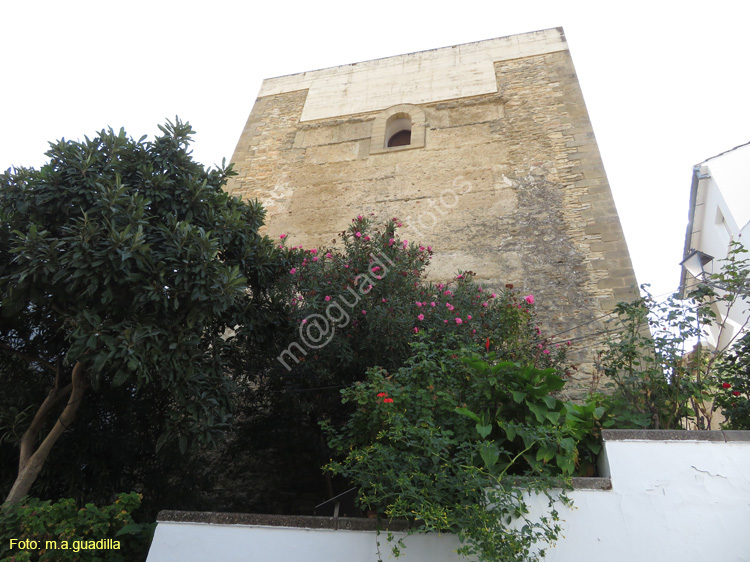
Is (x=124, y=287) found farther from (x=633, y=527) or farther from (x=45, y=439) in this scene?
(x=633, y=527)

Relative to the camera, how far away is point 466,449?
10.4 feet

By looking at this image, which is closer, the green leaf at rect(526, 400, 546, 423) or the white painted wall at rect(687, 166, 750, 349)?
the green leaf at rect(526, 400, 546, 423)

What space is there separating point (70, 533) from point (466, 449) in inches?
101

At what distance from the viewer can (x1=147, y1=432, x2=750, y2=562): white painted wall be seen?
9.46 feet

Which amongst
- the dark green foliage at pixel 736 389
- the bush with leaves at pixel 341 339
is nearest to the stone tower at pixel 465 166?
the bush with leaves at pixel 341 339

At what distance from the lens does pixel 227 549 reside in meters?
3.30

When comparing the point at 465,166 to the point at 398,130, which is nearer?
the point at 465,166

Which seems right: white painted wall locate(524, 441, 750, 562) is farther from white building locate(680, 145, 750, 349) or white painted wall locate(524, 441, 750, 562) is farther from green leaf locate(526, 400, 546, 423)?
white building locate(680, 145, 750, 349)

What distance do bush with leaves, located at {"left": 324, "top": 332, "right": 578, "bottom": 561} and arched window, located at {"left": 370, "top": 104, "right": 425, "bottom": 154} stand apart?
5.67m

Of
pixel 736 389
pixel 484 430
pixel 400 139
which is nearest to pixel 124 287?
pixel 484 430

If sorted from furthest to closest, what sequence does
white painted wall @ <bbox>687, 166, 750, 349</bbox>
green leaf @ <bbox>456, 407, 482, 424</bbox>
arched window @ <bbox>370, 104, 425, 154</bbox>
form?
arched window @ <bbox>370, 104, 425, 154</bbox>
white painted wall @ <bbox>687, 166, 750, 349</bbox>
green leaf @ <bbox>456, 407, 482, 424</bbox>

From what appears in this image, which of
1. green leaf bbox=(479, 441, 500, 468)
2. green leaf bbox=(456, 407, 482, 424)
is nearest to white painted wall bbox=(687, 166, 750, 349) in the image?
green leaf bbox=(456, 407, 482, 424)

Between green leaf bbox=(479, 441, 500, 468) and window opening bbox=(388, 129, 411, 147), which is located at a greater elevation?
window opening bbox=(388, 129, 411, 147)

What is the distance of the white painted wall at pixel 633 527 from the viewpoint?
2883 millimetres
